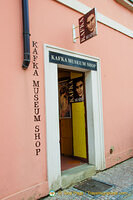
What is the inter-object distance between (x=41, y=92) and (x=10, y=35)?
1209mm

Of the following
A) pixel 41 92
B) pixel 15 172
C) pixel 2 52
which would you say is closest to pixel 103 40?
pixel 41 92

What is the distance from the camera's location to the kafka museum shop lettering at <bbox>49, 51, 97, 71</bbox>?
4011mm

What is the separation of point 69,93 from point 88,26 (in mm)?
2121

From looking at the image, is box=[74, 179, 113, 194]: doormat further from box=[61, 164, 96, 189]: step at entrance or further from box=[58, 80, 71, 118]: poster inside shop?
box=[58, 80, 71, 118]: poster inside shop

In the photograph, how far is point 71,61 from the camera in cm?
437

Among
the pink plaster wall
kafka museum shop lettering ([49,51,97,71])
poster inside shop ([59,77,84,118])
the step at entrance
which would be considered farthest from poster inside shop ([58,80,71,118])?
the step at entrance

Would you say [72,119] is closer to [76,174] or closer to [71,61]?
[76,174]

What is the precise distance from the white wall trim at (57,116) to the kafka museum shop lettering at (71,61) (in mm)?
87

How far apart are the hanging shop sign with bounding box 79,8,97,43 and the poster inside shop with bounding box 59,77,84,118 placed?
4.19 feet

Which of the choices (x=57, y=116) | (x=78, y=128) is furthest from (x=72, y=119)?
(x=57, y=116)

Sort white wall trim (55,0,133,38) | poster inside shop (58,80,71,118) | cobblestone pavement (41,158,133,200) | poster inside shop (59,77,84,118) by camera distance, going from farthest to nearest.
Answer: poster inside shop (58,80,71,118)
poster inside shop (59,77,84,118)
white wall trim (55,0,133,38)
cobblestone pavement (41,158,133,200)

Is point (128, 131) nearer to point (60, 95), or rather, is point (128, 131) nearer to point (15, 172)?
point (60, 95)

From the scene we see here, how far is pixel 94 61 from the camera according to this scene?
497cm

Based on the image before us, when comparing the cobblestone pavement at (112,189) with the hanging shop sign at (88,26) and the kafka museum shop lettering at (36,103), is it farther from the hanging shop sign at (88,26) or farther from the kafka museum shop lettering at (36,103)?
the hanging shop sign at (88,26)
